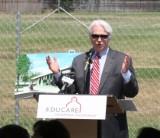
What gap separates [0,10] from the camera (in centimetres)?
2809

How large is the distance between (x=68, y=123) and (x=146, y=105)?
243 inches

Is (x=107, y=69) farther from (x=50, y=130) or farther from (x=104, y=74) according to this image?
(x=50, y=130)

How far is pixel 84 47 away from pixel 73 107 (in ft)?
43.6

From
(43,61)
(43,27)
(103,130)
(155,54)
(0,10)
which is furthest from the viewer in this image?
(0,10)

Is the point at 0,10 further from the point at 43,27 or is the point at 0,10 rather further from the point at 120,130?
the point at 120,130

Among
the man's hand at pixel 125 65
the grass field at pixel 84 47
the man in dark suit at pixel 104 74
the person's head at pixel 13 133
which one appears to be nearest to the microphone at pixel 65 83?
the man in dark suit at pixel 104 74

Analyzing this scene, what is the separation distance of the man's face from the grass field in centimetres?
346

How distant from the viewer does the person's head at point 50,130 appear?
16.6 feet

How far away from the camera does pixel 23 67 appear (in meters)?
8.43

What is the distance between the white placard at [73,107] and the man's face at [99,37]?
2.41 ft

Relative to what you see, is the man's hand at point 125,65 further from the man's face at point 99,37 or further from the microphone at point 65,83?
the microphone at point 65,83

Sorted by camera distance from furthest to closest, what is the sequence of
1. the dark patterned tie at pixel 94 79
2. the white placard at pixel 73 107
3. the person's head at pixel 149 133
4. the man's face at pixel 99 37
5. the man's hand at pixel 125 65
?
the dark patterned tie at pixel 94 79
the man's face at pixel 99 37
the man's hand at pixel 125 65
the white placard at pixel 73 107
the person's head at pixel 149 133

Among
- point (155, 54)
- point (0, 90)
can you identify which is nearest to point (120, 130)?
point (0, 90)

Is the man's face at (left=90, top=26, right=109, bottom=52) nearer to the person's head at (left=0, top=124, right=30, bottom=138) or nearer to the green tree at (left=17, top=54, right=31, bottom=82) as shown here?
the person's head at (left=0, top=124, right=30, bottom=138)
